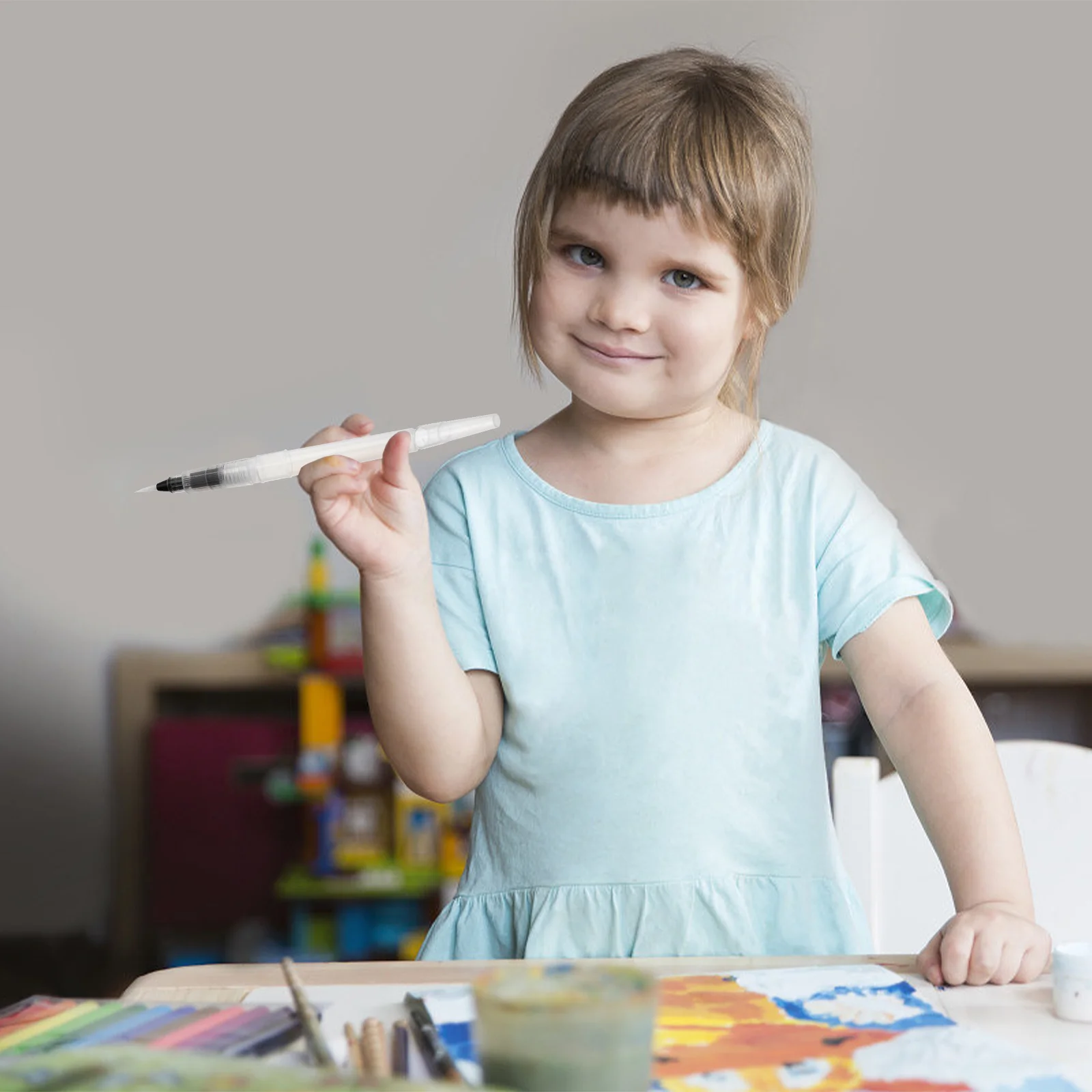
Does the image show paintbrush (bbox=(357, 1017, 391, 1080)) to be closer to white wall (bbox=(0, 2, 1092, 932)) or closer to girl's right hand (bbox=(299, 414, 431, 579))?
girl's right hand (bbox=(299, 414, 431, 579))

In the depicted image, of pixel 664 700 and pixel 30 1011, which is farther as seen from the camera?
pixel 664 700

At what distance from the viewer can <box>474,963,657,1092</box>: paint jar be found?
1.47 ft

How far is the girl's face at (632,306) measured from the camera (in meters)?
0.84

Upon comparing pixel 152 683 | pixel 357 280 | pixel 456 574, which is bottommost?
pixel 152 683

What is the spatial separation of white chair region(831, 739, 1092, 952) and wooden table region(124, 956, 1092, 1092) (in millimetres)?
240

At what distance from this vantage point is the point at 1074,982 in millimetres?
621

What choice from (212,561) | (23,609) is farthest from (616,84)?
(23,609)

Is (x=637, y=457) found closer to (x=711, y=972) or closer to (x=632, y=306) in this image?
(x=632, y=306)

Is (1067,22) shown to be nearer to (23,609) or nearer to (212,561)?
(212,561)

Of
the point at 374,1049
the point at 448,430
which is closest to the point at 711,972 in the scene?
the point at 374,1049

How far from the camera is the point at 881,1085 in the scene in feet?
1.75

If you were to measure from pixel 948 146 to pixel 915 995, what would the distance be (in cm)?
239

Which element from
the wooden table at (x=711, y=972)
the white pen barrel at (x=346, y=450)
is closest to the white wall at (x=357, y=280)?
the white pen barrel at (x=346, y=450)

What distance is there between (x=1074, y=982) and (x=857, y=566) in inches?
13.8
